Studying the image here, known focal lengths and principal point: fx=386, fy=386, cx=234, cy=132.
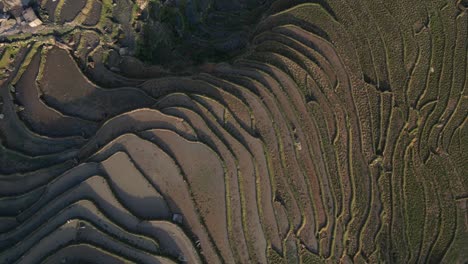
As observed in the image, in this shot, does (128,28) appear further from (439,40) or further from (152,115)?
(439,40)

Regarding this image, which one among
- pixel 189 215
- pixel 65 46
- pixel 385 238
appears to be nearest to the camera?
pixel 189 215

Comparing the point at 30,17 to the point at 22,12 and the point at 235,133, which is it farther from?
the point at 235,133

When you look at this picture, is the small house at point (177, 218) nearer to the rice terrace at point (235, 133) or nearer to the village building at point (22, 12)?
the rice terrace at point (235, 133)

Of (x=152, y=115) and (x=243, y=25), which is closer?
(x=152, y=115)

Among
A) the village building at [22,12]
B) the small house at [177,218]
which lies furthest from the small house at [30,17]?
the small house at [177,218]

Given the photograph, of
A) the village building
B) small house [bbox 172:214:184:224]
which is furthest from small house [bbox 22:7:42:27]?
small house [bbox 172:214:184:224]

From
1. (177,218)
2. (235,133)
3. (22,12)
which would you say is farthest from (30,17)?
(177,218)

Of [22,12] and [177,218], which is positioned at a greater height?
[22,12]

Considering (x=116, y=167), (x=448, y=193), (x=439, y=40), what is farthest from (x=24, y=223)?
(x=439, y=40)
